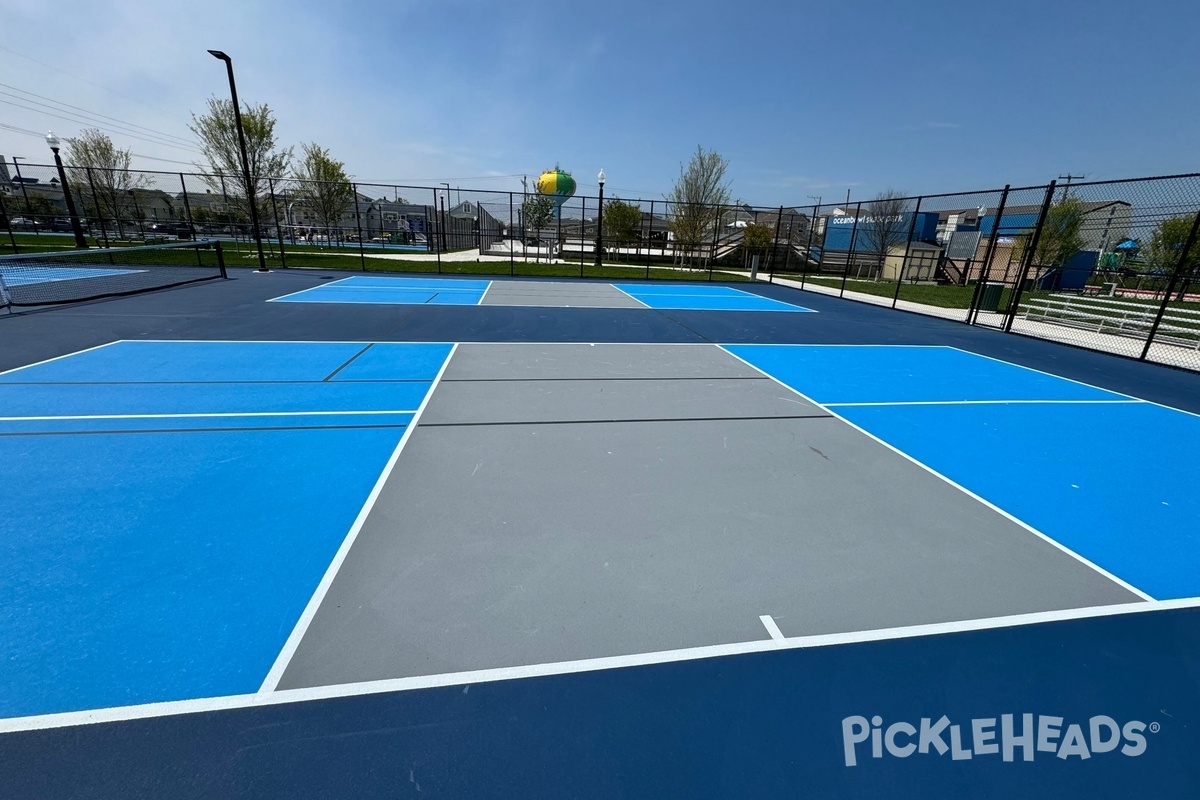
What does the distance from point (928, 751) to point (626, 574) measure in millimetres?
1610

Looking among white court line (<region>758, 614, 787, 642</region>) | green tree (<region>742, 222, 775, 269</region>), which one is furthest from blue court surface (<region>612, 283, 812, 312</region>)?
green tree (<region>742, 222, 775, 269</region>)

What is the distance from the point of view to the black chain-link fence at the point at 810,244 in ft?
43.9

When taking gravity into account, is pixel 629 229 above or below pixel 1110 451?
above

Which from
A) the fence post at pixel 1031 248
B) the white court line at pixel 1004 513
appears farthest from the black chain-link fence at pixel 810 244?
the white court line at pixel 1004 513

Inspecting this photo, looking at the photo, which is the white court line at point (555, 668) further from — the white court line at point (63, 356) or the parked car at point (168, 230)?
the parked car at point (168, 230)

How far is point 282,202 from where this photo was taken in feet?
91.5

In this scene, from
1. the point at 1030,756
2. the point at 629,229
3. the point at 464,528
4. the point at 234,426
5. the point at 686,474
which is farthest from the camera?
the point at 629,229

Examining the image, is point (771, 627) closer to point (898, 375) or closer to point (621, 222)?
point (898, 375)

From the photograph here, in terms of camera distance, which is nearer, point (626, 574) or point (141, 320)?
point (626, 574)

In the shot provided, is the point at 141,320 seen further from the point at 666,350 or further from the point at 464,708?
the point at 464,708

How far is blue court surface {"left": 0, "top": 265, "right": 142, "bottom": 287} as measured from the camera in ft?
47.4

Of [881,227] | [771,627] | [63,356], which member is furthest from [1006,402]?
[881,227]

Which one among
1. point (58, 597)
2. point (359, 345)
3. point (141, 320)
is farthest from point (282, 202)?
point (58, 597)

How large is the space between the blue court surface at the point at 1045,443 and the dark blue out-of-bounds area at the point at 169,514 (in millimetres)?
Result: 5268
